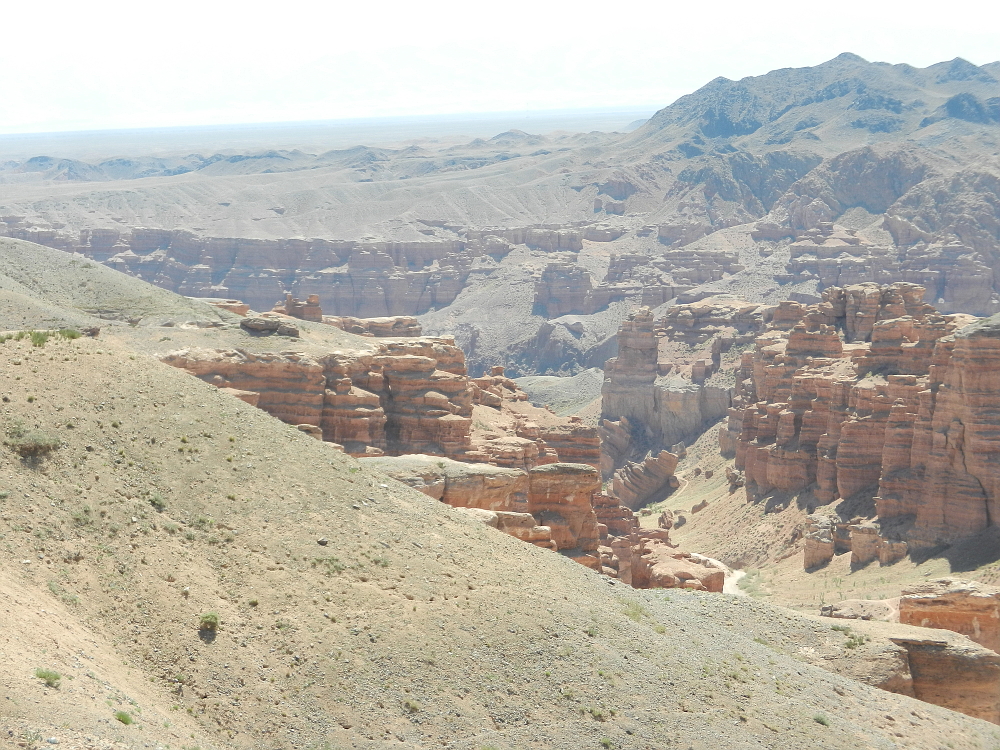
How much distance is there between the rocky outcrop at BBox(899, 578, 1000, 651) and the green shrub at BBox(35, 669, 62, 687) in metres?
25.6

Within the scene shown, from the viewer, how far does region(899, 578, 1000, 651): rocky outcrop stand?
3953cm

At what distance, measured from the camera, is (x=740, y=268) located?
168m

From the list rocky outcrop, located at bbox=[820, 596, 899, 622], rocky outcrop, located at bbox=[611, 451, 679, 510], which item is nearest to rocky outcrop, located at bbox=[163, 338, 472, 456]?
rocky outcrop, located at bbox=[820, 596, 899, 622]

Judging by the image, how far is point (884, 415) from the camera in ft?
201

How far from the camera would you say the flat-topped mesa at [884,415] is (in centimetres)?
5356

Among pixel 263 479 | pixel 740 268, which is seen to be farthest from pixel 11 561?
pixel 740 268

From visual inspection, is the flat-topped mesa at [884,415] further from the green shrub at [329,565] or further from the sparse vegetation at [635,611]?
the green shrub at [329,565]

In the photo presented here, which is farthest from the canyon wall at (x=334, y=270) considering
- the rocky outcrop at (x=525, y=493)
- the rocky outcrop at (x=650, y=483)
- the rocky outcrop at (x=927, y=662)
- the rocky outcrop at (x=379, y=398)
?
the rocky outcrop at (x=927, y=662)

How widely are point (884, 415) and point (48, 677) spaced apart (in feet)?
153

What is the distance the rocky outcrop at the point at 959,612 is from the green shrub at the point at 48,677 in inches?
1009

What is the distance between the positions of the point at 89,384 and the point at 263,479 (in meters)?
4.15

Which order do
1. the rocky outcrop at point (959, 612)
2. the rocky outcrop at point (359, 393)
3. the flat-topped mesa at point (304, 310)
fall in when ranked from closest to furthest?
1. the rocky outcrop at point (959, 612)
2. the rocky outcrop at point (359, 393)
3. the flat-topped mesa at point (304, 310)

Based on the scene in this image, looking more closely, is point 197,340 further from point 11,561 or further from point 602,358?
point 602,358

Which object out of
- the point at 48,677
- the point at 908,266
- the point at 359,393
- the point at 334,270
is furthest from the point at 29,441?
the point at 334,270
